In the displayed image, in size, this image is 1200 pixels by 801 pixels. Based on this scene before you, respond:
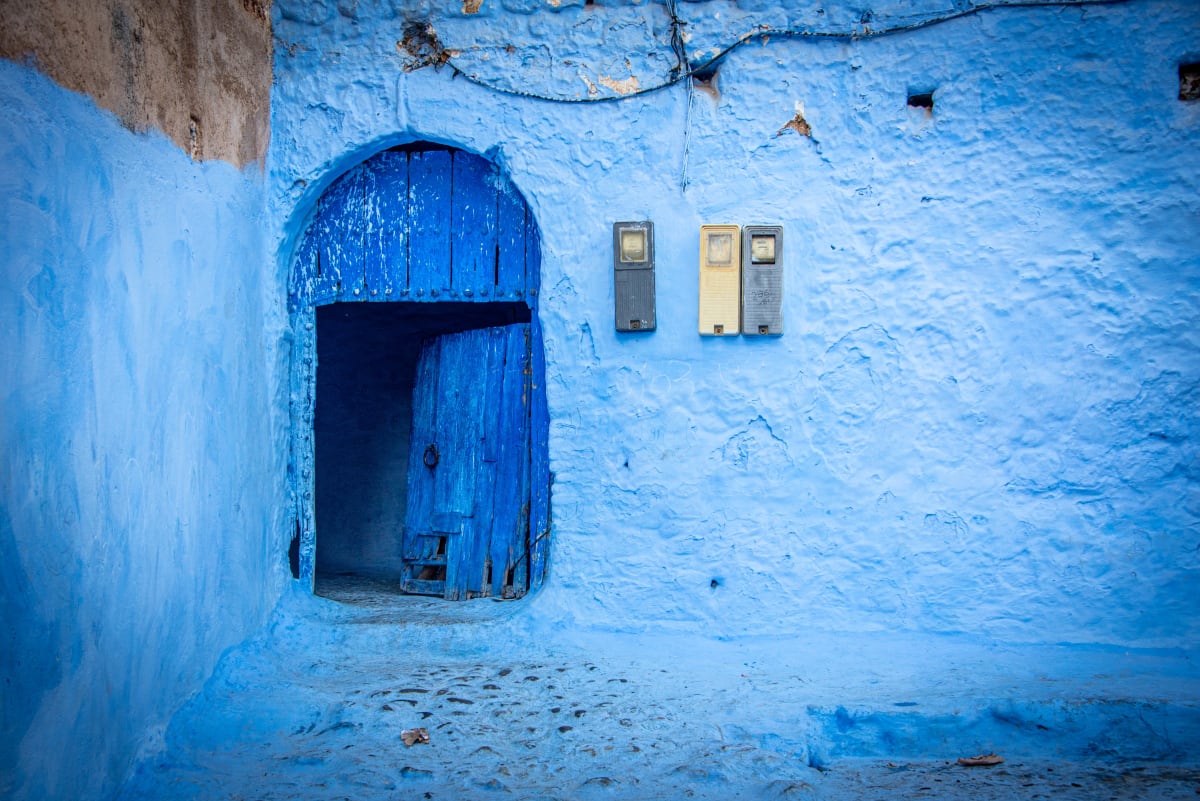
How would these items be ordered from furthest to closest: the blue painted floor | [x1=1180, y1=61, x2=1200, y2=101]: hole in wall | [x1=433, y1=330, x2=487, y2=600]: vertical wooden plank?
1. [x1=433, y1=330, x2=487, y2=600]: vertical wooden plank
2. [x1=1180, y1=61, x2=1200, y2=101]: hole in wall
3. the blue painted floor

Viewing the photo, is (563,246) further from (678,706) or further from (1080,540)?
(1080,540)

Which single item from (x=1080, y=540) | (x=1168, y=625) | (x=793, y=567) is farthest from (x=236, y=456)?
(x=1168, y=625)

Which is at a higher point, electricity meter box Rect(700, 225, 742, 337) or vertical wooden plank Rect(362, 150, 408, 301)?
vertical wooden plank Rect(362, 150, 408, 301)

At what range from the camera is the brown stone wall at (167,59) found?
2248 mm

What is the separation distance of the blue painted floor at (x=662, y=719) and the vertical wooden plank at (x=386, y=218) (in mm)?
1624

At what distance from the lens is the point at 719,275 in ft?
11.5

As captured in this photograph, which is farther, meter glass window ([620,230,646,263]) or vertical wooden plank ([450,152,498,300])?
vertical wooden plank ([450,152,498,300])

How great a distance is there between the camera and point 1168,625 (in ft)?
10.8

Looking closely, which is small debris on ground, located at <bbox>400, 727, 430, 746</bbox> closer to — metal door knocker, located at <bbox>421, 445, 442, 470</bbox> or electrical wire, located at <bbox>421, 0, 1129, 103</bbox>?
metal door knocker, located at <bbox>421, 445, 442, 470</bbox>

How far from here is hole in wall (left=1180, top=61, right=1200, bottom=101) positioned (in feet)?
10.8

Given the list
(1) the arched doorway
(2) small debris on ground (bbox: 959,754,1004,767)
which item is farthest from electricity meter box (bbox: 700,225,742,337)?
(2) small debris on ground (bbox: 959,754,1004,767)

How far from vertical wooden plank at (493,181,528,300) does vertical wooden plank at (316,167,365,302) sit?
65 centimetres

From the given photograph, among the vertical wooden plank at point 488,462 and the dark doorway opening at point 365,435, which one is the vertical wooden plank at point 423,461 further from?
the dark doorway opening at point 365,435

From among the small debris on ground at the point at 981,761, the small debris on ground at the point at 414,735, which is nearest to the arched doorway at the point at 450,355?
the small debris on ground at the point at 414,735
